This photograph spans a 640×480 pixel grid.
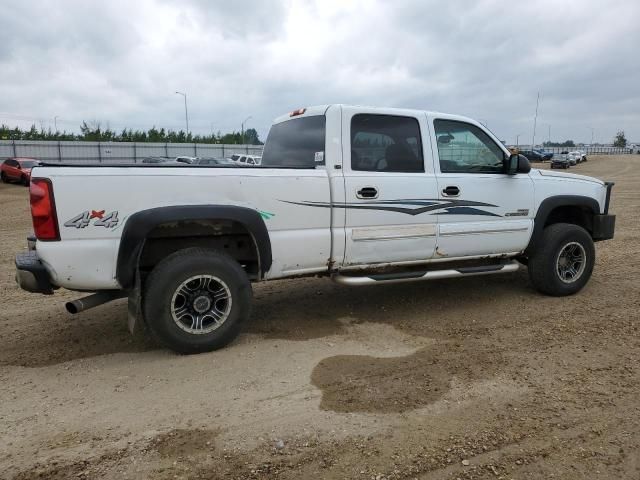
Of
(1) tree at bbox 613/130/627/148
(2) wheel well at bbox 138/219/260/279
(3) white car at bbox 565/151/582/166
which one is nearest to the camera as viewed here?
(2) wheel well at bbox 138/219/260/279

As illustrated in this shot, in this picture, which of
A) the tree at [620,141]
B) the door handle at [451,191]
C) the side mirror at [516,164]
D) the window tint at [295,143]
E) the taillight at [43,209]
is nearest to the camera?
the taillight at [43,209]

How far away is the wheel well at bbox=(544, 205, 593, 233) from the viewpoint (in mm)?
6062

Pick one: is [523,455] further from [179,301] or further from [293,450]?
[179,301]

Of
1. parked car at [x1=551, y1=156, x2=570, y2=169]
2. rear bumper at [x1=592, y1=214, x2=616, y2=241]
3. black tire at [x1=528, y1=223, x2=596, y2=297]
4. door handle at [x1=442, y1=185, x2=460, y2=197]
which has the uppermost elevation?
door handle at [x1=442, y1=185, x2=460, y2=197]

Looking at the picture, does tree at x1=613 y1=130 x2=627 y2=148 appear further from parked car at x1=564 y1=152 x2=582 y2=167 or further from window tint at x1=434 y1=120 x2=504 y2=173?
window tint at x1=434 y1=120 x2=504 y2=173

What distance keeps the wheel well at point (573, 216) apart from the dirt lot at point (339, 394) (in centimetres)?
98

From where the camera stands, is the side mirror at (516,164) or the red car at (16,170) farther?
the red car at (16,170)

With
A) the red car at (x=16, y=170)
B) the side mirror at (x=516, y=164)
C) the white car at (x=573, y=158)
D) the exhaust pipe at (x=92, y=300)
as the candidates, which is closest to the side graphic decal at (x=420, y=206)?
the side mirror at (x=516, y=164)

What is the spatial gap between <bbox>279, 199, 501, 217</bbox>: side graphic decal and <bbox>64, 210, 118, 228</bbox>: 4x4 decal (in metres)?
1.35

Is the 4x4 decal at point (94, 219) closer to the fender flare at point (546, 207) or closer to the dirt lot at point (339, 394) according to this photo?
the dirt lot at point (339, 394)

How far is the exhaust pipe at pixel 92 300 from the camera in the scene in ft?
13.0

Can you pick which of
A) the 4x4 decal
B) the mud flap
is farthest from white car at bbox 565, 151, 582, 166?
the 4x4 decal

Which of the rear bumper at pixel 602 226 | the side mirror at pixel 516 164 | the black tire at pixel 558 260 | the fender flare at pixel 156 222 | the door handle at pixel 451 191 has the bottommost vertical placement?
the black tire at pixel 558 260

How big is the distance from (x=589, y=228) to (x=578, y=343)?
223 centimetres
